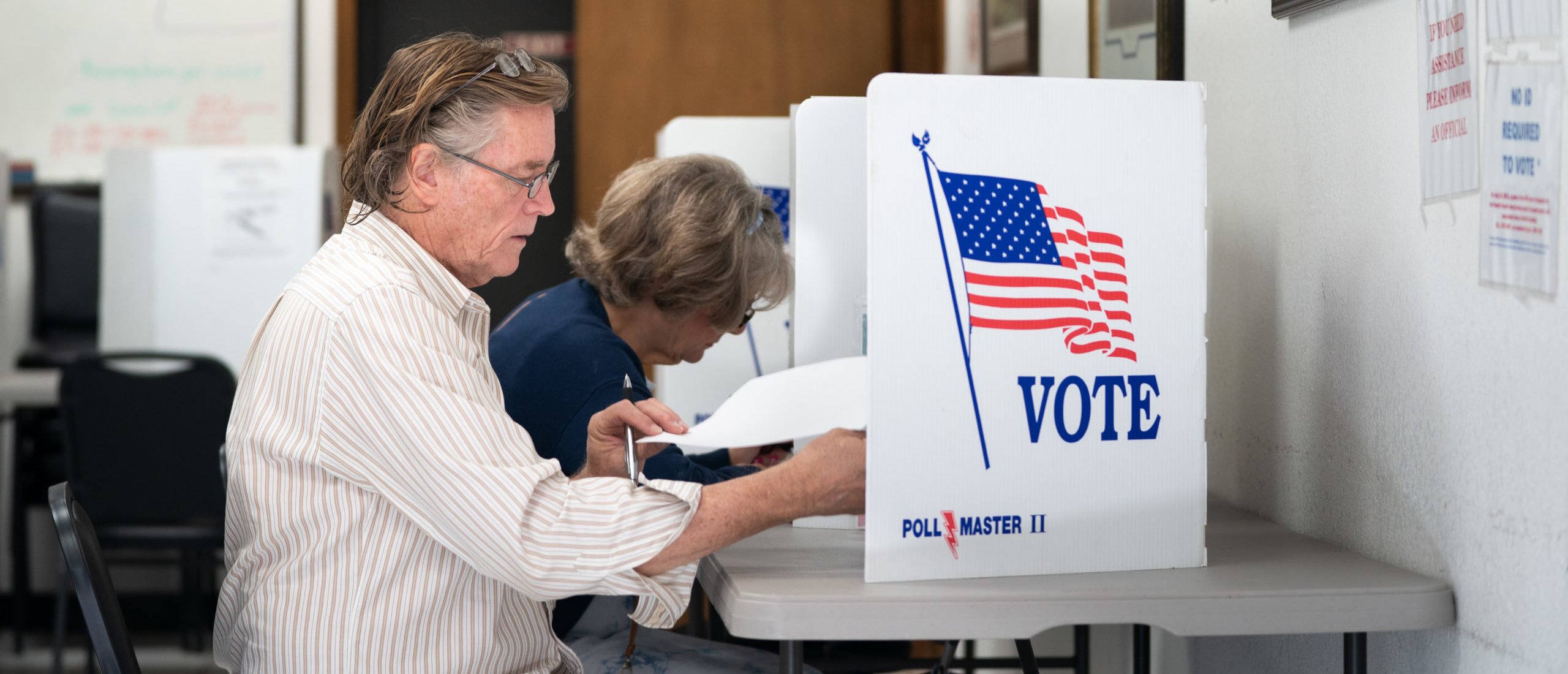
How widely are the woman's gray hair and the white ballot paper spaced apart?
1.65 ft

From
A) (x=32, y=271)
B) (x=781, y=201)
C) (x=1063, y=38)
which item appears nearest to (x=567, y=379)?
(x=781, y=201)

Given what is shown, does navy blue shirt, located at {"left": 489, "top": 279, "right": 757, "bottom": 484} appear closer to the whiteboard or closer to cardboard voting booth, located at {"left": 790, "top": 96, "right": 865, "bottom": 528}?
cardboard voting booth, located at {"left": 790, "top": 96, "right": 865, "bottom": 528}

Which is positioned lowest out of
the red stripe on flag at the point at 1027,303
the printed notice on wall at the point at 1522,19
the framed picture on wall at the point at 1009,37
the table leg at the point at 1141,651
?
the table leg at the point at 1141,651

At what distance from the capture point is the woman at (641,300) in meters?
1.51

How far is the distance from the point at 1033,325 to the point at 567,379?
0.64 m

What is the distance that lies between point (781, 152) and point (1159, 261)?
130 cm

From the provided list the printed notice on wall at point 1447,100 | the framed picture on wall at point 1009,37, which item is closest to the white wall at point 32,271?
the framed picture on wall at point 1009,37

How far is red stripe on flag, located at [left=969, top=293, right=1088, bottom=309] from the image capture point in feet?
3.49

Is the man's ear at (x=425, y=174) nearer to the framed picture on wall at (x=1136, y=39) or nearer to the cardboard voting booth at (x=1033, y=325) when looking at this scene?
the cardboard voting booth at (x=1033, y=325)

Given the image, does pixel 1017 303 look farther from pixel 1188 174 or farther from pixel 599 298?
pixel 599 298

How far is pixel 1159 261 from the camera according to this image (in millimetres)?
1104

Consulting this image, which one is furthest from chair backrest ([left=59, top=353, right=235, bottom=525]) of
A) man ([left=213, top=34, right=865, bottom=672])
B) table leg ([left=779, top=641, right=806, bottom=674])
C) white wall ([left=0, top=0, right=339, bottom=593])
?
table leg ([left=779, top=641, right=806, bottom=674])

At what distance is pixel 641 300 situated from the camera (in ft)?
5.51

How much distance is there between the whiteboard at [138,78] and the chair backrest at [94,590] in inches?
121
